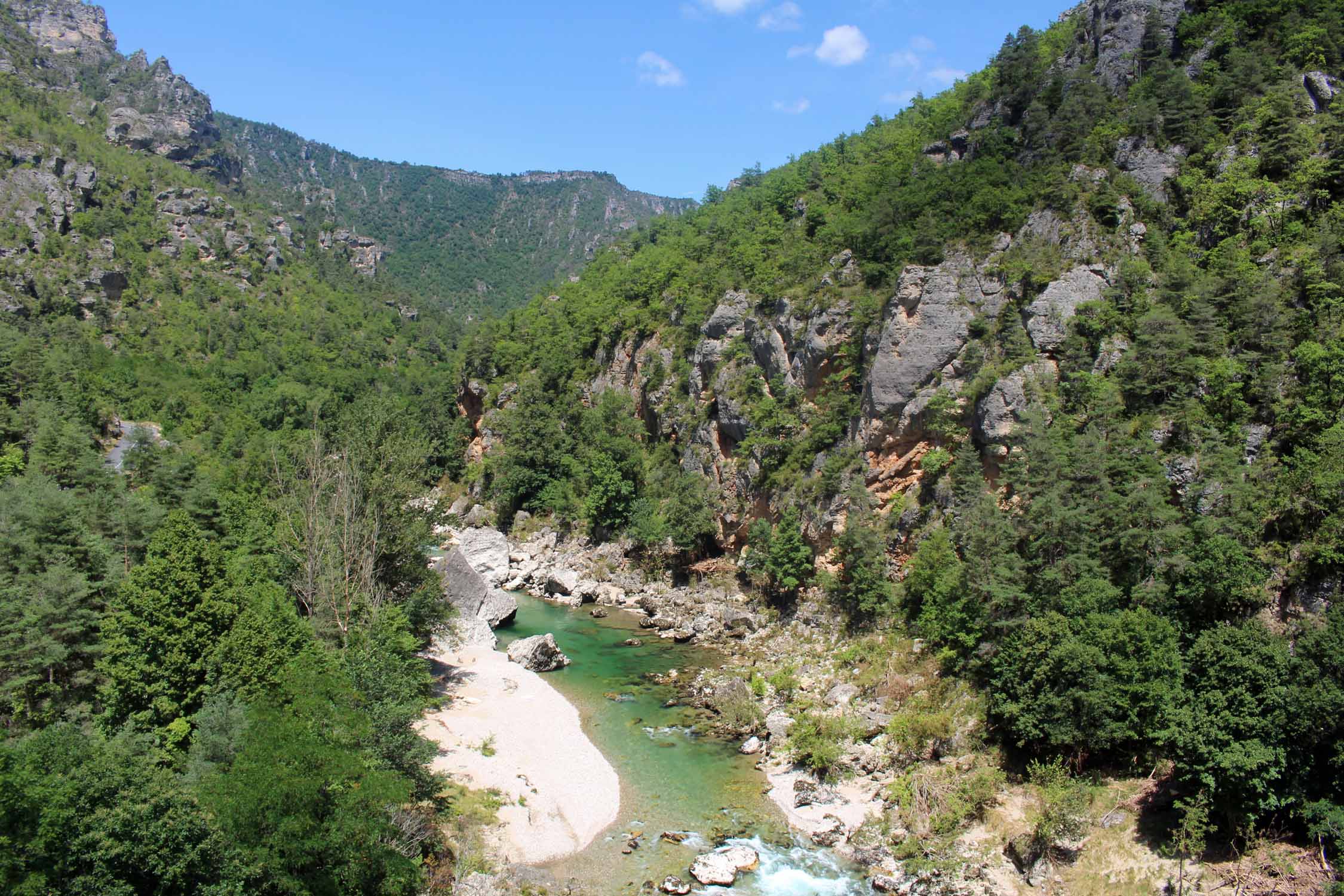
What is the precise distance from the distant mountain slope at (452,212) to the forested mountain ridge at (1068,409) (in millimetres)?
102008

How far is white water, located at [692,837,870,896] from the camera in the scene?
18734 millimetres

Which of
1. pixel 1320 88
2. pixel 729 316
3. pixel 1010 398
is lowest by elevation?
pixel 1010 398

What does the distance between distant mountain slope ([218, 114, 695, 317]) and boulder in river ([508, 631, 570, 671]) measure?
11739cm

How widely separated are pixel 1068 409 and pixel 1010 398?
234 centimetres

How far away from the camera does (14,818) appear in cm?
1273

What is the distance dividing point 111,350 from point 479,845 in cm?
7692

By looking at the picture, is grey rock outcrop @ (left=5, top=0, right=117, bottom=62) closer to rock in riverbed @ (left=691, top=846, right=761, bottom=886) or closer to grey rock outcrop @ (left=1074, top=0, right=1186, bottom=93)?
grey rock outcrop @ (left=1074, top=0, right=1186, bottom=93)

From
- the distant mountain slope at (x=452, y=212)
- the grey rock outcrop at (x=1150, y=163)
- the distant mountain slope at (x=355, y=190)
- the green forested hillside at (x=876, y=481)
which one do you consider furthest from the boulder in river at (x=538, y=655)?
the distant mountain slope at (x=452, y=212)

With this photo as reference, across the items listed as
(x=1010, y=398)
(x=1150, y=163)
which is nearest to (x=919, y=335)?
(x=1010, y=398)

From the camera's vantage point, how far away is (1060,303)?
108 ft

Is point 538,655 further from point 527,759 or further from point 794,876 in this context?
point 794,876

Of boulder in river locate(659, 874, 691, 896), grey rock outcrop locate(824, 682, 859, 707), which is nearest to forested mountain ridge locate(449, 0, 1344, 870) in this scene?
grey rock outcrop locate(824, 682, 859, 707)

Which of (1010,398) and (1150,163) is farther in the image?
(1150,163)

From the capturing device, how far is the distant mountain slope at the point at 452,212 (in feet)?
517
